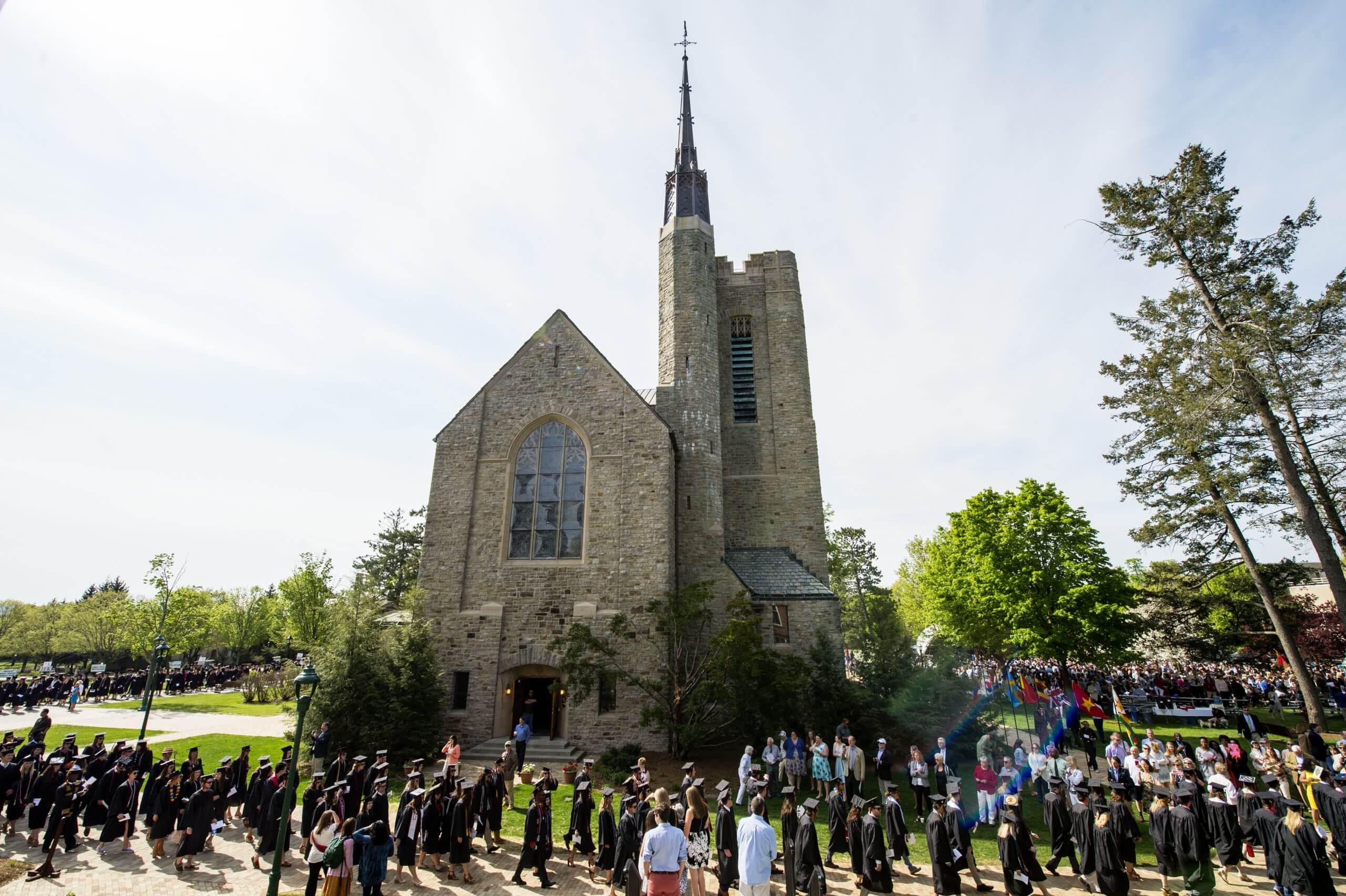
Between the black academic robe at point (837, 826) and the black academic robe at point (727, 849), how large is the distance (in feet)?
6.84

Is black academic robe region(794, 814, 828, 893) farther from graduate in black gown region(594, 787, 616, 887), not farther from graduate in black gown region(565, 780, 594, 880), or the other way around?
graduate in black gown region(565, 780, 594, 880)

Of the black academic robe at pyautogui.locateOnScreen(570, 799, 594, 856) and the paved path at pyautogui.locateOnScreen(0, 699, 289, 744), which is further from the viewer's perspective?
the paved path at pyautogui.locateOnScreen(0, 699, 289, 744)

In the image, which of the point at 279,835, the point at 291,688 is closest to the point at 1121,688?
the point at 279,835

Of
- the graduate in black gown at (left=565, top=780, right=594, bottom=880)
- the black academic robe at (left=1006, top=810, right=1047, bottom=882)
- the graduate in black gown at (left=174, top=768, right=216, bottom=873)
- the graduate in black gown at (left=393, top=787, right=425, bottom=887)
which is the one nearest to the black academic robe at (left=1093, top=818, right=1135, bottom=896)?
the black academic robe at (left=1006, top=810, right=1047, bottom=882)

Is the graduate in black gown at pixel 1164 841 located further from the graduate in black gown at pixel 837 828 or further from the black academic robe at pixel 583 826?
the black academic robe at pixel 583 826

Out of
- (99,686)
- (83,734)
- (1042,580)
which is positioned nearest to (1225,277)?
(1042,580)

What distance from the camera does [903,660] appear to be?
19312 mm

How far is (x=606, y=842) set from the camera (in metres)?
10.0

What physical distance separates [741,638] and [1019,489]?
1993 cm

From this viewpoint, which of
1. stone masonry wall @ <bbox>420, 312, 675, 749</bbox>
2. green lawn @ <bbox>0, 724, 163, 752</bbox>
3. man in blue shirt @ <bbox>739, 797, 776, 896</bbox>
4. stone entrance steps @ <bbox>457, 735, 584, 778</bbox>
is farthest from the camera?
green lawn @ <bbox>0, 724, 163, 752</bbox>

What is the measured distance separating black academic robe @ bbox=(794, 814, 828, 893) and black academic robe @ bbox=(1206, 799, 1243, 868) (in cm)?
→ 676

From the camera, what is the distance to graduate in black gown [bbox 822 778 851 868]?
10.9 meters

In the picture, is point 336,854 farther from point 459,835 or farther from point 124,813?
point 124,813

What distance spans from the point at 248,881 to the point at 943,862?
11.0 meters
